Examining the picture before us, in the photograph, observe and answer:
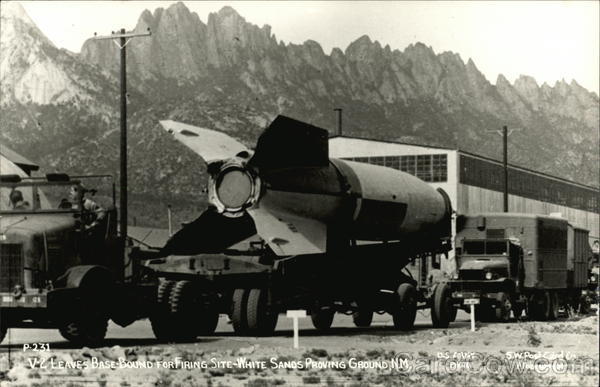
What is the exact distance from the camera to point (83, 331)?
55.4 ft

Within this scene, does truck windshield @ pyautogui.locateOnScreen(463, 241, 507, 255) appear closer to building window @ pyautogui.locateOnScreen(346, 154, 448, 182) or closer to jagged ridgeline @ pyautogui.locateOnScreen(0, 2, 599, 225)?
building window @ pyautogui.locateOnScreen(346, 154, 448, 182)

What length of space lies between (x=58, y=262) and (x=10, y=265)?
0.79 meters

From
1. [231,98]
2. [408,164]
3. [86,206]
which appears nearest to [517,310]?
[86,206]

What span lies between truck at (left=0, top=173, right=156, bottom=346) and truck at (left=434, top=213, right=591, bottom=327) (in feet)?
35.8

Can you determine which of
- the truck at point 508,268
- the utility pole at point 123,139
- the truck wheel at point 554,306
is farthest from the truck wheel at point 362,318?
the truck wheel at point 554,306

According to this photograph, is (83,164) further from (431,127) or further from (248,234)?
(248,234)

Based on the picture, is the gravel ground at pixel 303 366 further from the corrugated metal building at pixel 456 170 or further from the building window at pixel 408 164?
the building window at pixel 408 164

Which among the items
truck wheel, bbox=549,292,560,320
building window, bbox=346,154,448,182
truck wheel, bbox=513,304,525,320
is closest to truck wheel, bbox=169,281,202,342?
truck wheel, bbox=513,304,525,320

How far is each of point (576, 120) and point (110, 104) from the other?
63.8 meters

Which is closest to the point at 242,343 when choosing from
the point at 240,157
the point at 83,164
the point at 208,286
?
the point at 208,286

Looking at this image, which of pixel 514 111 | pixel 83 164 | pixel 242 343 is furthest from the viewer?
pixel 514 111

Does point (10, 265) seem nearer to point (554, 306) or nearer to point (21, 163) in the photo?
point (554, 306)

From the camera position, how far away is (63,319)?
1661 cm

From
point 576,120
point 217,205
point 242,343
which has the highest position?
point 576,120
